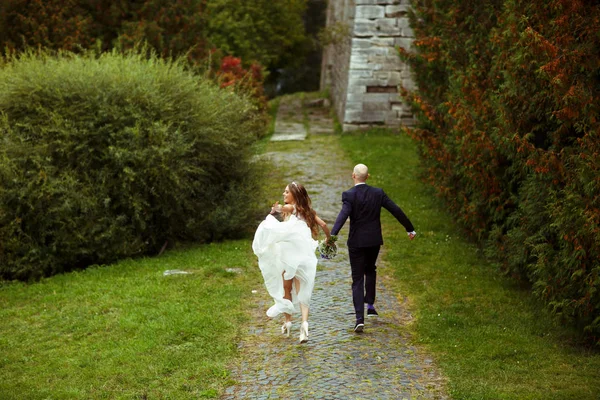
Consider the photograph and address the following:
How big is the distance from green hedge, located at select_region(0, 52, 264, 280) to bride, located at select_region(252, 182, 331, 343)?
172 inches

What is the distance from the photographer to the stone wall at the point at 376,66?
22.0m

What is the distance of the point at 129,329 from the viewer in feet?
31.6

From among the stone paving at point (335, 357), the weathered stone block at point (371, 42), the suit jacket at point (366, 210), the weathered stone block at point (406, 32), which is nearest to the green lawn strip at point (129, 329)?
the stone paving at point (335, 357)

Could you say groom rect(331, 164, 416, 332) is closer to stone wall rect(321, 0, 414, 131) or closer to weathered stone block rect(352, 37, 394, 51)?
stone wall rect(321, 0, 414, 131)

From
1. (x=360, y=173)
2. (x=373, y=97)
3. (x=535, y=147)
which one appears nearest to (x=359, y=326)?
(x=360, y=173)

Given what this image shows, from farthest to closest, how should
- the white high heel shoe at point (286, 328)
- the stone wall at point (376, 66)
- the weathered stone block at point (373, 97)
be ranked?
the weathered stone block at point (373, 97) < the stone wall at point (376, 66) < the white high heel shoe at point (286, 328)

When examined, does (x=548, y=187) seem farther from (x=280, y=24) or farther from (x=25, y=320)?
(x=280, y=24)

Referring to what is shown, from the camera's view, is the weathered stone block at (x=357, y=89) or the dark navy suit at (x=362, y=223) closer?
the dark navy suit at (x=362, y=223)

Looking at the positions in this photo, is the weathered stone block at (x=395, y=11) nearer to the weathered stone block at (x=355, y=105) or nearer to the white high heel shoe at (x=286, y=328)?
the weathered stone block at (x=355, y=105)

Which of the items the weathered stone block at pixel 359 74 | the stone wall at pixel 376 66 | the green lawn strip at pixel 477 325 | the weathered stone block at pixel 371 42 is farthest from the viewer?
the weathered stone block at pixel 359 74

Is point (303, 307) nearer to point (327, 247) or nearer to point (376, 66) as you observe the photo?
point (327, 247)

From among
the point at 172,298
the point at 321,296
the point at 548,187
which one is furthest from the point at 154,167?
the point at 548,187

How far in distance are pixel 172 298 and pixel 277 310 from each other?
224cm

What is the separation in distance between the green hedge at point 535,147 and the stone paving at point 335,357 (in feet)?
5.09
